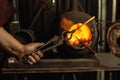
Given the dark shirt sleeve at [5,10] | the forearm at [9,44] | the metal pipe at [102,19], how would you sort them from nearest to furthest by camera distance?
the forearm at [9,44] → the dark shirt sleeve at [5,10] → the metal pipe at [102,19]

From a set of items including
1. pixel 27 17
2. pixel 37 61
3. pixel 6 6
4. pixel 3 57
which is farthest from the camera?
pixel 27 17

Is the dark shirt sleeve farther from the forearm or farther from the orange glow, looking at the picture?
the orange glow

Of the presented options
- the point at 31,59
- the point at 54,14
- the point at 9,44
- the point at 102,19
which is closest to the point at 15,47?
the point at 9,44

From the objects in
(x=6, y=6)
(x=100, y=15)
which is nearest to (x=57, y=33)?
(x=6, y=6)

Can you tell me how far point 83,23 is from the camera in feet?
7.75

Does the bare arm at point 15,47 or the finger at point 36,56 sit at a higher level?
the bare arm at point 15,47

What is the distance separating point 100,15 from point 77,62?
2.74ft

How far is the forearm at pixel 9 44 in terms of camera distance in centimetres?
195

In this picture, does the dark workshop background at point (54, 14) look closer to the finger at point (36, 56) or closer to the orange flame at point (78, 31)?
the orange flame at point (78, 31)

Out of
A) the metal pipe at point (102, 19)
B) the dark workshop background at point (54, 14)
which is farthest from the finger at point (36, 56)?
the metal pipe at point (102, 19)

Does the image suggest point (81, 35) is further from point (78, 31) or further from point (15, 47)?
point (15, 47)

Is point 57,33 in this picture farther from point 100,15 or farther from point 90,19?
point 100,15

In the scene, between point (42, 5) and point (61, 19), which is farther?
point (42, 5)

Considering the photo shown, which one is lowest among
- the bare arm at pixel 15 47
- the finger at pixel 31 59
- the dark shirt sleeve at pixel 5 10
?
the finger at pixel 31 59
